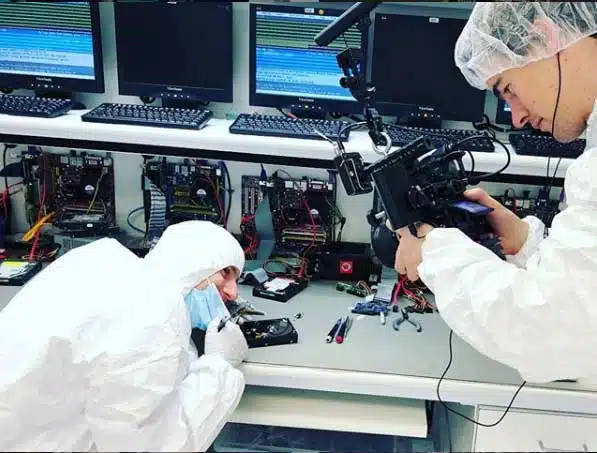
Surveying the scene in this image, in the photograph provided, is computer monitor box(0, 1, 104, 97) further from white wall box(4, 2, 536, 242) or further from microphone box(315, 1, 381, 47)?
microphone box(315, 1, 381, 47)

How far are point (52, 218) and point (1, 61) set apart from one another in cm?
58

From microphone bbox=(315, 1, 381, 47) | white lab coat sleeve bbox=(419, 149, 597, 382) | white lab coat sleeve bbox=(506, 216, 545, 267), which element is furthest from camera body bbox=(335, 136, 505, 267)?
microphone bbox=(315, 1, 381, 47)

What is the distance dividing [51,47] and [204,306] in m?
1.11

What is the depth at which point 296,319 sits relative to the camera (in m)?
1.93

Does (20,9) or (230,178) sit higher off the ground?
(20,9)

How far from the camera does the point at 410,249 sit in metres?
1.50

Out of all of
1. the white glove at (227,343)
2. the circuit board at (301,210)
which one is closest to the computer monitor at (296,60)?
the circuit board at (301,210)

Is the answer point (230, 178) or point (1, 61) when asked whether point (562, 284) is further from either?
point (1, 61)

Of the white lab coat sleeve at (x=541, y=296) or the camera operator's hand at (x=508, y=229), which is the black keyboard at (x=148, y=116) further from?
the white lab coat sleeve at (x=541, y=296)

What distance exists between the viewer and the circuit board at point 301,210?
2.30 m

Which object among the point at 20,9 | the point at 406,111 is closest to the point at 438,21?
the point at 406,111

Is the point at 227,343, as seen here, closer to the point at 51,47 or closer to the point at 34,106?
the point at 34,106

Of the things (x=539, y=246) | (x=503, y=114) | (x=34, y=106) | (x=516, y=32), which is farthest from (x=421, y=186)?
(x=34, y=106)

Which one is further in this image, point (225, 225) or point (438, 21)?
point (225, 225)
